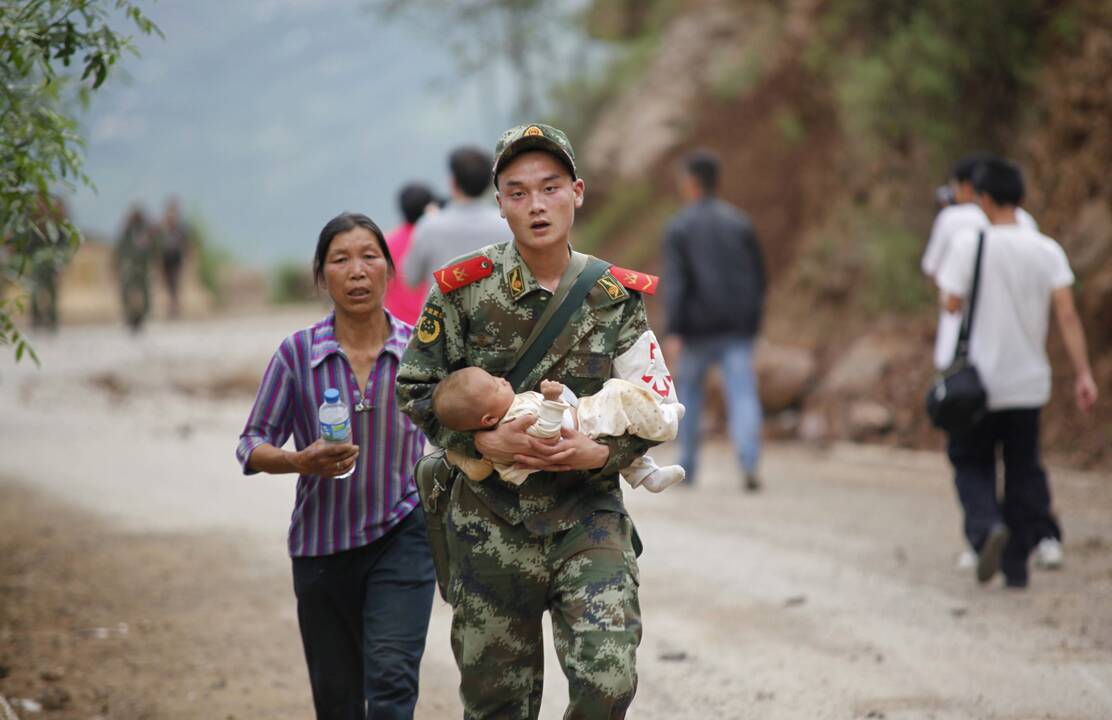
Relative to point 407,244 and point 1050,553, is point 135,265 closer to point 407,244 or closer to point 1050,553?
point 407,244

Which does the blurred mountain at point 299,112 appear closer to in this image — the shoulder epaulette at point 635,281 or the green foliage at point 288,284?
the green foliage at point 288,284

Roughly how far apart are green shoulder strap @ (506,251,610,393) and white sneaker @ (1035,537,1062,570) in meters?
4.81

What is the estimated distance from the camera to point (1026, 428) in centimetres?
723

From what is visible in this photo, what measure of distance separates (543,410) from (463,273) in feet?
1.70

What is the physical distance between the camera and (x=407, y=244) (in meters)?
8.07

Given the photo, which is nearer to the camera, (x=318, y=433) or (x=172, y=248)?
(x=318, y=433)

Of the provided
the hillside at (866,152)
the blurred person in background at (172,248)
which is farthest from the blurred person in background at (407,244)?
the blurred person in background at (172,248)

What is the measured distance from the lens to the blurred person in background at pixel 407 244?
25.5 feet

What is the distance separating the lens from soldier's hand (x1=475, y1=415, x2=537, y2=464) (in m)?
3.52

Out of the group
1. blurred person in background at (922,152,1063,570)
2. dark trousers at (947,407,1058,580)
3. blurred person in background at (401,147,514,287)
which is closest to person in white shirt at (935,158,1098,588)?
dark trousers at (947,407,1058,580)

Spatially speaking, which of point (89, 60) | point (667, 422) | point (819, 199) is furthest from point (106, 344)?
point (667, 422)

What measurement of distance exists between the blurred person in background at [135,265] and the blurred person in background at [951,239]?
18.8 m

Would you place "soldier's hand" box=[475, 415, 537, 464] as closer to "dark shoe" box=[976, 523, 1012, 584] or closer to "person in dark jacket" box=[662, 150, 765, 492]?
"dark shoe" box=[976, 523, 1012, 584]

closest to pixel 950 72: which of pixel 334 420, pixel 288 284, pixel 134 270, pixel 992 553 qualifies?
pixel 992 553
